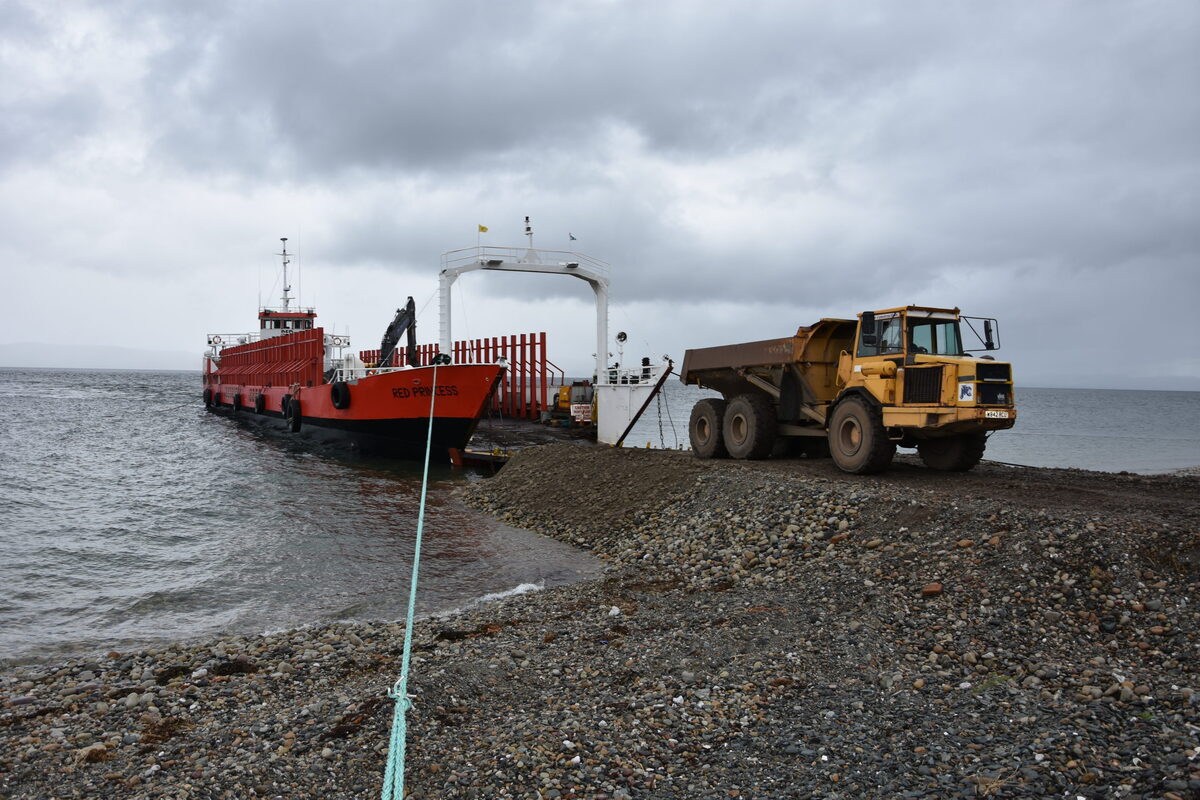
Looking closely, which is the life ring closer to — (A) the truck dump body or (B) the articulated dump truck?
(B) the articulated dump truck

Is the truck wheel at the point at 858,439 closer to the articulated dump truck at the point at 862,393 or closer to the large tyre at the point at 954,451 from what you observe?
the articulated dump truck at the point at 862,393

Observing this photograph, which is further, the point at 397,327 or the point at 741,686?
the point at 397,327

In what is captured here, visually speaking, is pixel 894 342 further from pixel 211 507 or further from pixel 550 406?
pixel 550 406

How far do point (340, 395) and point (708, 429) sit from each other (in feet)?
41.2

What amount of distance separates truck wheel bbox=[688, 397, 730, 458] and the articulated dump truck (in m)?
0.02

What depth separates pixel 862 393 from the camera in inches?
402

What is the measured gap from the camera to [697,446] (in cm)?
1375

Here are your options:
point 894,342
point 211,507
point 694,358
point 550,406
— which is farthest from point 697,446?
point 550,406

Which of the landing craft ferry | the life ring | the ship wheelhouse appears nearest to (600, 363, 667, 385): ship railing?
the landing craft ferry

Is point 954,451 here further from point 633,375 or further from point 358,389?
point 358,389

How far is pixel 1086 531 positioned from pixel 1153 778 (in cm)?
331

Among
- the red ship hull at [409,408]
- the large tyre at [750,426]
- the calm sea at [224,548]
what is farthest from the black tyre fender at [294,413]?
the large tyre at [750,426]

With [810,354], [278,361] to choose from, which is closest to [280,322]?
[278,361]

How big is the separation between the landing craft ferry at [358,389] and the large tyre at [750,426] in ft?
25.0
